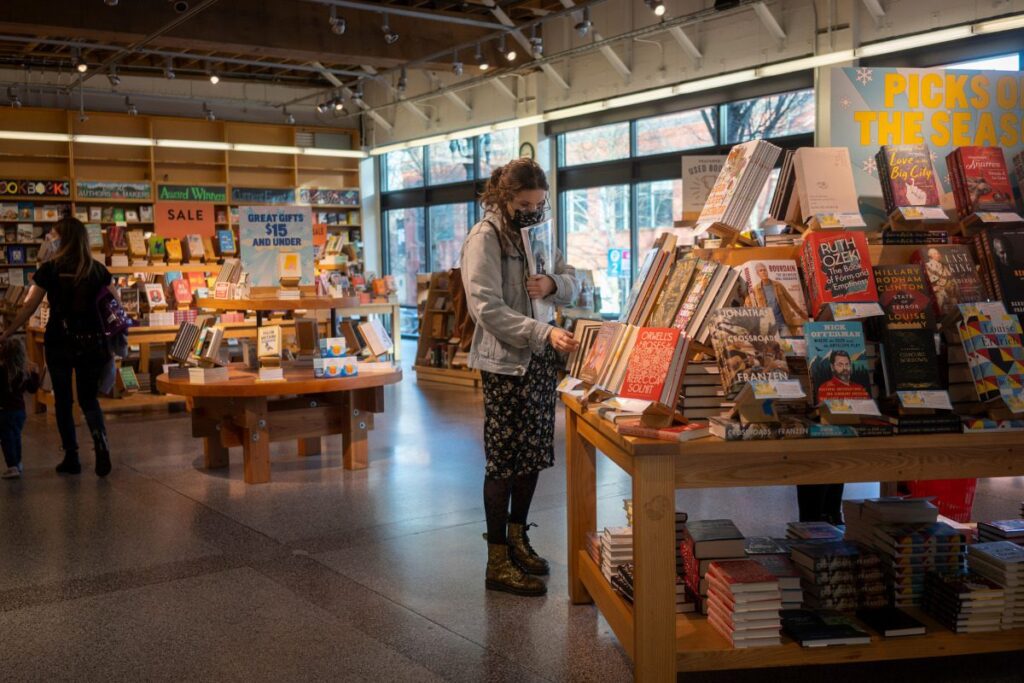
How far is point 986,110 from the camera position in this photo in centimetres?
326

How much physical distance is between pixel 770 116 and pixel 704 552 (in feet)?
26.2

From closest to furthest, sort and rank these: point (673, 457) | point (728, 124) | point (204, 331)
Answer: point (673, 457) < point (204, 331) < point (728, 124)

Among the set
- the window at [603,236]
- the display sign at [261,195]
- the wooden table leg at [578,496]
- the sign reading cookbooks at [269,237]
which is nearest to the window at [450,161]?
the display sign at [261,195]

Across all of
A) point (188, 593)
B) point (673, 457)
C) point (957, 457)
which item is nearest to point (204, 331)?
point (188, 593)

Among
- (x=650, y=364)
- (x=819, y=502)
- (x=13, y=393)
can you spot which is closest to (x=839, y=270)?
(x=650, y=364)

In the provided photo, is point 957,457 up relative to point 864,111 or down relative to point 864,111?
down

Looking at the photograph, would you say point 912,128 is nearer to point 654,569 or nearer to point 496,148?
point 654,569

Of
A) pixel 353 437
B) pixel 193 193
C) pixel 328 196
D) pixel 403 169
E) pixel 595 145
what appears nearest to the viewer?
pixel 353 437

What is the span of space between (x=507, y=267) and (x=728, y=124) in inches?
301

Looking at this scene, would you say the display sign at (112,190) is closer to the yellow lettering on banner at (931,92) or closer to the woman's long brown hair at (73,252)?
the woman's long brown hair at (73,252)

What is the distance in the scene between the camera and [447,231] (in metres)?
15.6

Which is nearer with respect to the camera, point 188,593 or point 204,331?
point 188,593

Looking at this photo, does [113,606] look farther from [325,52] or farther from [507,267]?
[325,52]

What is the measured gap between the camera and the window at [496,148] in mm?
13633
